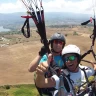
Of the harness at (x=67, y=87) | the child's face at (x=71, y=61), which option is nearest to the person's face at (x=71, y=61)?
the child's face at (x=71, y=61)

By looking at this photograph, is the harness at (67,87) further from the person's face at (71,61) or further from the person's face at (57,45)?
the person's face at (57,45)

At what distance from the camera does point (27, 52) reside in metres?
86.1

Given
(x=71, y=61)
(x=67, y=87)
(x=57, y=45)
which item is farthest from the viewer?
(x=57, y=45)

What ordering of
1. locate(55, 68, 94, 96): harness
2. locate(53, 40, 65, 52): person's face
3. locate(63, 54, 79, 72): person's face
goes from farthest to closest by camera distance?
locate(53, 40, 65, 52): person's face → locate(63, 54, 79, 72): person's face → locate(55, 68, 94, 96): harness

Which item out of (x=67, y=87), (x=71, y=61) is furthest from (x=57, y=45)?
(x=67, y=87)

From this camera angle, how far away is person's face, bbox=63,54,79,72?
5.05 metres

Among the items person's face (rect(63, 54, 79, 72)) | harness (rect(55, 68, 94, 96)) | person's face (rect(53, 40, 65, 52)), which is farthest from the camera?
person's face (rect(53, 40, 65, 52))

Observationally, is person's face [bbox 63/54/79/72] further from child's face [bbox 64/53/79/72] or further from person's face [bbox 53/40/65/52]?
person's face [bbox 53/40/65/52]

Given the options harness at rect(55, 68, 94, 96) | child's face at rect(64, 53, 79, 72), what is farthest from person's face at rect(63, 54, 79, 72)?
harness at rect(55, 68, 94, 96)

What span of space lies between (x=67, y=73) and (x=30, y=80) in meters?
50.7

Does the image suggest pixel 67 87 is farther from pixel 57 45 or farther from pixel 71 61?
pixel 57 45

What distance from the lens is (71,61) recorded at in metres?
5.05

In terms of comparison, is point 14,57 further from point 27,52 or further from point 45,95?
point 45,95

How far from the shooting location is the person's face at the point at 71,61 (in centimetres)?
505
